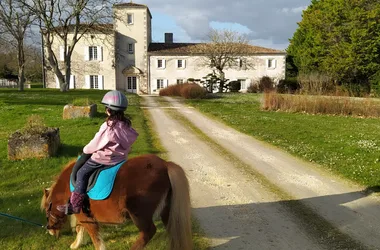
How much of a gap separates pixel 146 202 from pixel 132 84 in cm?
5031

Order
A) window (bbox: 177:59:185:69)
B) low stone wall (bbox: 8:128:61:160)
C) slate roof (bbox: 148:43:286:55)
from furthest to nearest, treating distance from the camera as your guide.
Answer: window (bbox: 177:59:185:69) → slate roof (bbox: 148:43:286:55) → low stone wall (bbox: 8:128:61:160)

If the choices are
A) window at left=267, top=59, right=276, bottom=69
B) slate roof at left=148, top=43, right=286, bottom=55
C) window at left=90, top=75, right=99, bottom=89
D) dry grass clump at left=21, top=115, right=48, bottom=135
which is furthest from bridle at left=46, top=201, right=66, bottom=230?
window at left=267, top=59, right=276, bottom=69

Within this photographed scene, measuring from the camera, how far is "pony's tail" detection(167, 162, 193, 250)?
3.67 m

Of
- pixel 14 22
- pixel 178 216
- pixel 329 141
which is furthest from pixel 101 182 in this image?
pixel 14 22

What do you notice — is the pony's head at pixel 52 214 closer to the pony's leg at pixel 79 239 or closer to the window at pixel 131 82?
the pony's leg at pixel 79 239

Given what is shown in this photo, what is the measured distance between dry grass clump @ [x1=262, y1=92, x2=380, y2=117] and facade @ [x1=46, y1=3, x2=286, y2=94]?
3113cm

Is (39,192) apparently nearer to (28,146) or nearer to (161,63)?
(28,146)

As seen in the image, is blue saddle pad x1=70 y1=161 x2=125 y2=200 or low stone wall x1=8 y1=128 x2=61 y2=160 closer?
blue saddle pad x1=70 y1=161 x2=125 y2=200

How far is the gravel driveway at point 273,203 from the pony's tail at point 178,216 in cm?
87

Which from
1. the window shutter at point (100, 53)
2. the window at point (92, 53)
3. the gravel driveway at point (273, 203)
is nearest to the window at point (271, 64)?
the window shutter at point (100, 53)

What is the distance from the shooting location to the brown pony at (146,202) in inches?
143

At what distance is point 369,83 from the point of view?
1574 inches

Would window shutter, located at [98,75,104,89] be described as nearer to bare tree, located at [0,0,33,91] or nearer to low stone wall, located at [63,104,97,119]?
bare tree, located at [0,0,33,91]

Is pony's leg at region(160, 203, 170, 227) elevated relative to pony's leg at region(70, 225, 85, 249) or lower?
elevated
